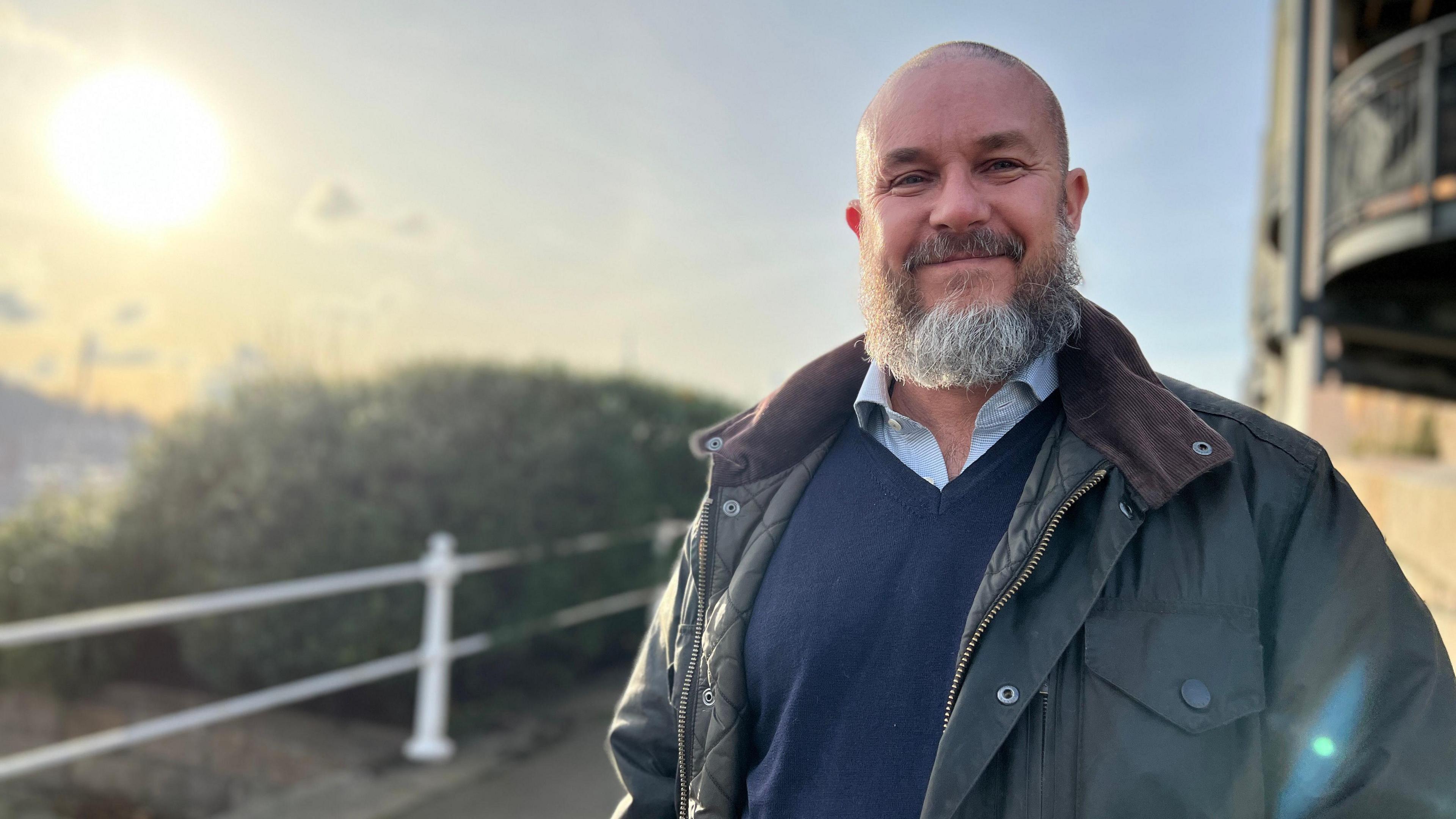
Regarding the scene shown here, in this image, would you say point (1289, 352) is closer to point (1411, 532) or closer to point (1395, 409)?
point (1395, 409)

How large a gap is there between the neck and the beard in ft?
0.10

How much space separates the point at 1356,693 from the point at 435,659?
4601mm

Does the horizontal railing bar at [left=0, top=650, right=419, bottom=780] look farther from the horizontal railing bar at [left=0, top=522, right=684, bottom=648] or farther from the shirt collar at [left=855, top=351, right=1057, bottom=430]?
the shirt collar at [left=855, top=351, right=1057, bottom=430]

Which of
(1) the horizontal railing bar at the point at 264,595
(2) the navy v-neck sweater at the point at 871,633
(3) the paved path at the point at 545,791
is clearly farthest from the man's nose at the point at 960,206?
(3) the paved path at the point at 545,791

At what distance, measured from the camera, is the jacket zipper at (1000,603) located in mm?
1684

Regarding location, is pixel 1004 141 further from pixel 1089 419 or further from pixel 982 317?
pixel 1089 419

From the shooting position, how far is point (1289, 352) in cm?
1127

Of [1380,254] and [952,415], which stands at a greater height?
[1380,254]

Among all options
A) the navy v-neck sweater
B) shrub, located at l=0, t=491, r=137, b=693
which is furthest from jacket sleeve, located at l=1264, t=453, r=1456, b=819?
shrub, located at l=0, t=491, r=137, b=693

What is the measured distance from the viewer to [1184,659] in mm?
1562

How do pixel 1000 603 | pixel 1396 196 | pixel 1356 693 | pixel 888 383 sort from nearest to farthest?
1. pixel 1356 693
2. pixel 1000 603
3. pixel 888 383
4. pixel 1396 196

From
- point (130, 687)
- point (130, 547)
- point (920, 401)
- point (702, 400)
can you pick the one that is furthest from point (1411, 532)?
point (130, 687)

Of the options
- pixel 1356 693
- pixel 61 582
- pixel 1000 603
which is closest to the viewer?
pixel 1356 693

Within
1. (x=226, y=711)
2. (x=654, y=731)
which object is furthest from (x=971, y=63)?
(x=226, y=711)
